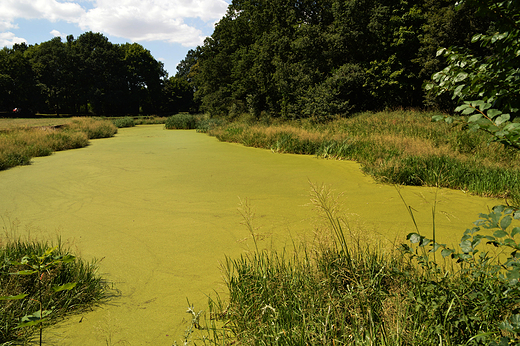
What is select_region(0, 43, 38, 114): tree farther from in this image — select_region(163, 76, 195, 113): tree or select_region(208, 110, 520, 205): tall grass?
select_region(208, 110, 520, 205): tall grass

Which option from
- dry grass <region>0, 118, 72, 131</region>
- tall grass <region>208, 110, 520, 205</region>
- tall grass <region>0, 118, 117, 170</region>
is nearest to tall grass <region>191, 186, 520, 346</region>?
tall grass <region>208, 110, 520, 205</region>

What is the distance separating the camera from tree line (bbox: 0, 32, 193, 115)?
32.8m

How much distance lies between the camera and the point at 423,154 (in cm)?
601

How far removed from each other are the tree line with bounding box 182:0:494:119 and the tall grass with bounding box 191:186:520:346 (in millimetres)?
13586

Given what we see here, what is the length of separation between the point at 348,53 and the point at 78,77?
3132 cm

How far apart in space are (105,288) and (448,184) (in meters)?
5.16

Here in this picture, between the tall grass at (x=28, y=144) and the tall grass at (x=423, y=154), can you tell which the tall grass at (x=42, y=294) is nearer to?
the tall grass at (x=423, y=154)

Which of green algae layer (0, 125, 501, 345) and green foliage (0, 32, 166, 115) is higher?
green foliage (0, 32, 166, 115)

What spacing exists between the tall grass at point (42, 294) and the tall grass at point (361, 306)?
0.98 meters

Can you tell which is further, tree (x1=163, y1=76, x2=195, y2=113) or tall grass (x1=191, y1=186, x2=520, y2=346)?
tree (x1=163, y1=76, x2=195, y2=113)

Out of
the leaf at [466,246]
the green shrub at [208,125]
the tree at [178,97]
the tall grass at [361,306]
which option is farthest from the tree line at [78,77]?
the leaf at [466,246]

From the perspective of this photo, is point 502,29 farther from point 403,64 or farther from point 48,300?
point 403,64

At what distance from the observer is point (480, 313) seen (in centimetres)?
154

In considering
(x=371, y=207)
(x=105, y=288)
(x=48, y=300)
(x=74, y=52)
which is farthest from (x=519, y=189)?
(x=74, y=52)
